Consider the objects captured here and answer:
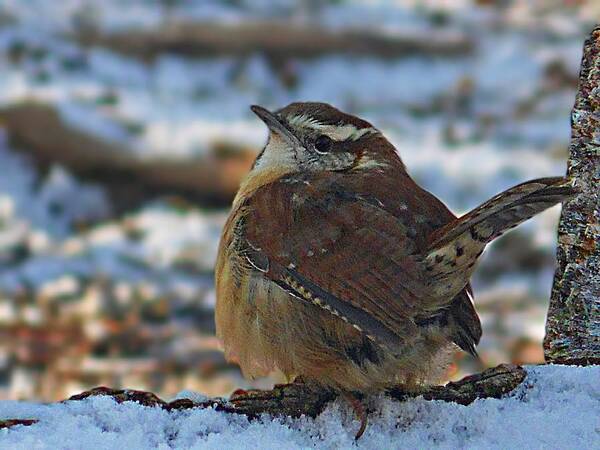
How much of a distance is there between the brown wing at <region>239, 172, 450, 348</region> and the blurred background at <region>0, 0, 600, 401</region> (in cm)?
252

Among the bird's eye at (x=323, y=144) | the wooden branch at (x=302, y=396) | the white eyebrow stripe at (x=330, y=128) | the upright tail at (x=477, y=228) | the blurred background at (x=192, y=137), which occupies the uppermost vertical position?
the blurred background at (x=192, y=137)

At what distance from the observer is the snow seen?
272 cm

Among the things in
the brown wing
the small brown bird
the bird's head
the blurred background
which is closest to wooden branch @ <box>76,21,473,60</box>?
the blurred background

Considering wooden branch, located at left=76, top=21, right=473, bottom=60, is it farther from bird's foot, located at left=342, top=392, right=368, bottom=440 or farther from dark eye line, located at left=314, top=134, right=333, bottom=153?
bird's foot, located at left=342, top=392, right=368, bottom=440

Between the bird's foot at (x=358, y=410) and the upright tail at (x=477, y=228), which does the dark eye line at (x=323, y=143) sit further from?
the bird's foot at (x=358, y=410)

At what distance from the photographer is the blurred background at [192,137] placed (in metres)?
6.16

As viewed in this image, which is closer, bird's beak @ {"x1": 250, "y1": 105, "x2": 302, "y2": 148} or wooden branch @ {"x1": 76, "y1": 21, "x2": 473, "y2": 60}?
bird's beak @ {"x1": 250, "y1": 105, "x2": 302, "y2": 148}

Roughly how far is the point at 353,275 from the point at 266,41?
20.5ft

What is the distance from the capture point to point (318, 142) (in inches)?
147

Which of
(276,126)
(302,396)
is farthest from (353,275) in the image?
(276,126)

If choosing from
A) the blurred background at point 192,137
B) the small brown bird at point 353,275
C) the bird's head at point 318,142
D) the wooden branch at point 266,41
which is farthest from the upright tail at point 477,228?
the wooden branch at point 266,41

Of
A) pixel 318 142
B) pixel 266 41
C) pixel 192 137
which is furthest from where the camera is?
pixel 266 41

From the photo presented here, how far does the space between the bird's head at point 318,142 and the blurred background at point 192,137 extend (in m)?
2.24

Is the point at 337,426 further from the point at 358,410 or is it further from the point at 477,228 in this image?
the point at 477,228
